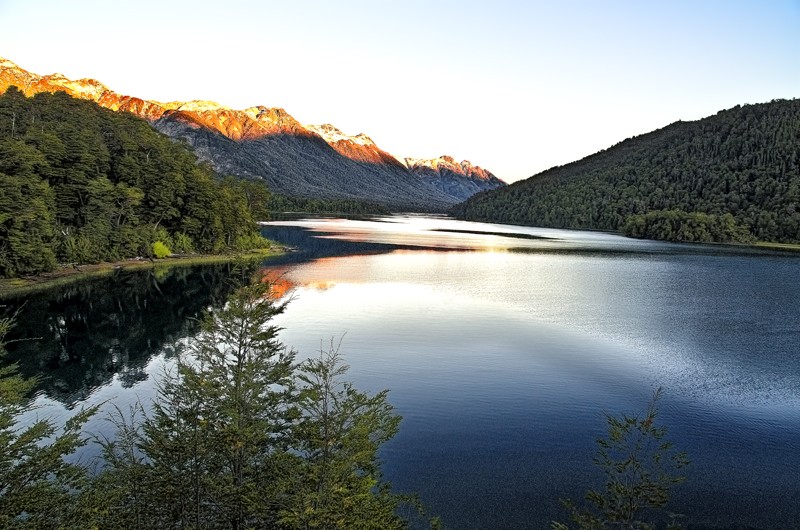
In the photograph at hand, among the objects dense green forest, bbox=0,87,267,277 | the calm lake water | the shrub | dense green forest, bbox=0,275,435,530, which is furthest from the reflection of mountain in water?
dense green forest, bbox=0,275,435,530

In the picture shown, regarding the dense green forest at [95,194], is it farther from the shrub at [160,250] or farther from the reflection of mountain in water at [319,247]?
the reflection of mountain in water at [319,247]

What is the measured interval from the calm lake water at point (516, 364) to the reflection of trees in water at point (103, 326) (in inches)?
11.2

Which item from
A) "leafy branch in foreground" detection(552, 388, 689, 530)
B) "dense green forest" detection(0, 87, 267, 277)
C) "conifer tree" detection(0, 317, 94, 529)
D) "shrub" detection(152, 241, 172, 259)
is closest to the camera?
"conifer tree" detection(0, 317, 94, 529)

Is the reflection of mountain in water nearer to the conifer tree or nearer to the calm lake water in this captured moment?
the calm lake water

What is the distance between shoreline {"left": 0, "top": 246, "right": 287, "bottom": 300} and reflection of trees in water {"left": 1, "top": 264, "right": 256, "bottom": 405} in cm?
241

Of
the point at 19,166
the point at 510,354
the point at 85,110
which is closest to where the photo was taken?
the point at 510,354

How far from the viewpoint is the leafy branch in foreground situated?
57.4 feet

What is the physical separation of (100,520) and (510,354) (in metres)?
39.7

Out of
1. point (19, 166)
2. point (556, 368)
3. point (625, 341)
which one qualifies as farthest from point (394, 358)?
point (19, 166)

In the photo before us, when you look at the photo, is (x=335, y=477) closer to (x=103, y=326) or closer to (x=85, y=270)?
(x=103, y=326)

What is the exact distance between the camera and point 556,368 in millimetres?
45406

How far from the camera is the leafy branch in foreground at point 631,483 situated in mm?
17484

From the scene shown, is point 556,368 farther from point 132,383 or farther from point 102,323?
point 102,323

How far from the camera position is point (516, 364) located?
4641 cm
